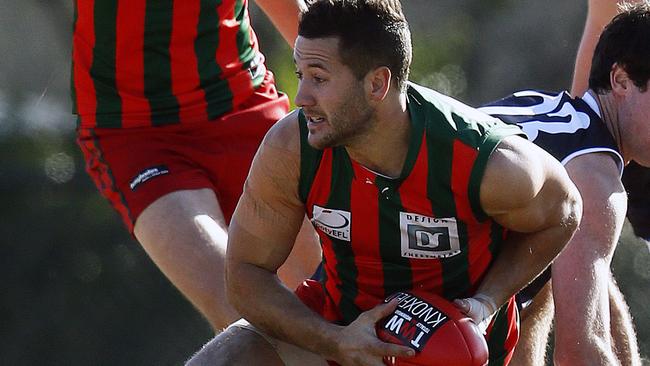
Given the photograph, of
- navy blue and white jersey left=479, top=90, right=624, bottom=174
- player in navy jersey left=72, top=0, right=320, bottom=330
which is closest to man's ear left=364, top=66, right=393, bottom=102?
navy blue and white jersey left=479, top=90, right=624, bottom=174

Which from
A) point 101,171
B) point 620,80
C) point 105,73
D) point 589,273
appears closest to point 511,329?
point 589,273

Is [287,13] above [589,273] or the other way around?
above

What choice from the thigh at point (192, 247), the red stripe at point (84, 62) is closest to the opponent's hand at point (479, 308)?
the thigh at point (192, 247)

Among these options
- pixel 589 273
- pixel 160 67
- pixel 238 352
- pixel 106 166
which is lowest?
pixel 238 352

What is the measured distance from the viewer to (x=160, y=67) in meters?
5.32

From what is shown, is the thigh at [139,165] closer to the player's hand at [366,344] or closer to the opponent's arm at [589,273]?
the player's hand at [366,344]

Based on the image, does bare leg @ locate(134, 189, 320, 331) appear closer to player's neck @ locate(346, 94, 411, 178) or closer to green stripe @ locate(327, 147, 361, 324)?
green stripe @ locate(327, 147, 361, 324)

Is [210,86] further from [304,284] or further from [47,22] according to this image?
[47,22]

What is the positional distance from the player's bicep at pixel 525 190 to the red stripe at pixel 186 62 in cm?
146

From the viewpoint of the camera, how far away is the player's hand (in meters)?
4.14

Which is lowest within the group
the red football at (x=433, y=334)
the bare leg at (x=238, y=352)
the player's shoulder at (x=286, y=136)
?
the bare leg at (x=238, y=352)

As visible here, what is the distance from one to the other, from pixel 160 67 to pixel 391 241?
4.56 ft

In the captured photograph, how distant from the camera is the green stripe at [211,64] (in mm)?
5359

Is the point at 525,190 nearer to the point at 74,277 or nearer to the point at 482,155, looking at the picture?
the point at 482,155
